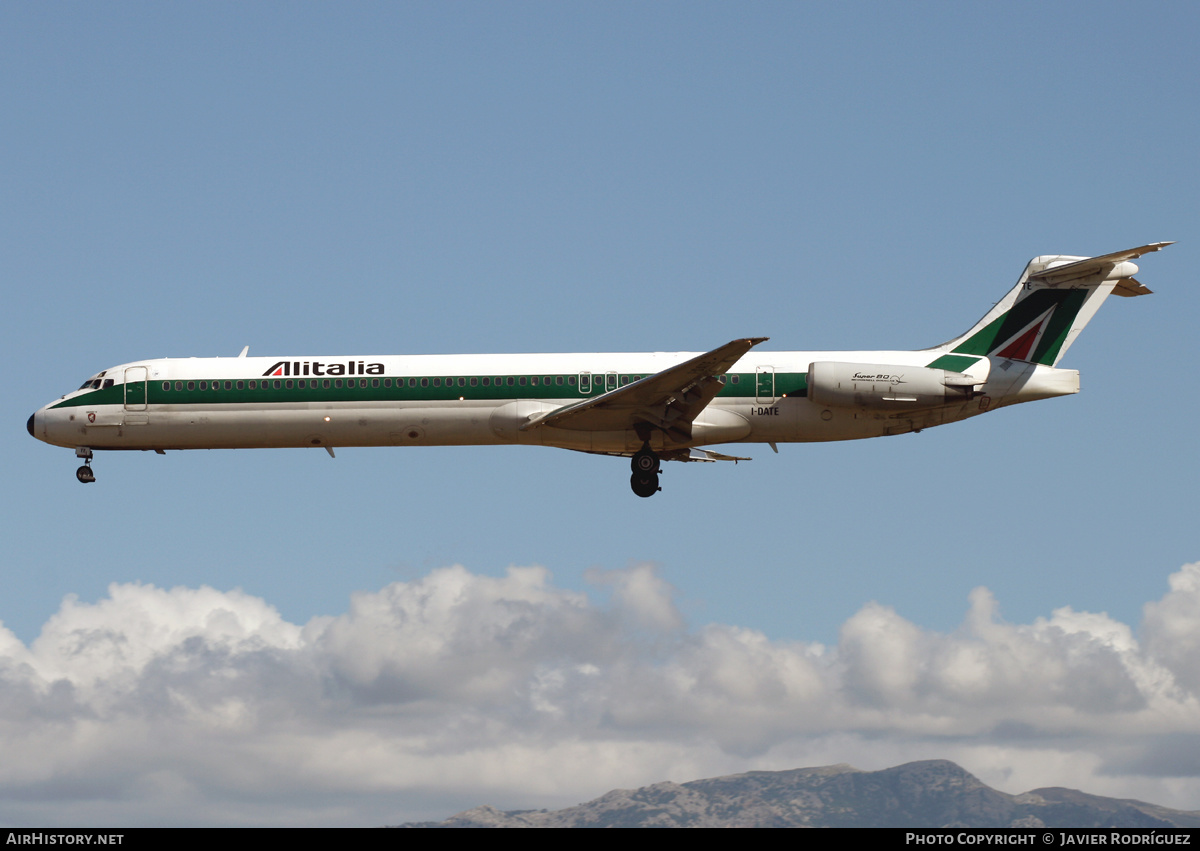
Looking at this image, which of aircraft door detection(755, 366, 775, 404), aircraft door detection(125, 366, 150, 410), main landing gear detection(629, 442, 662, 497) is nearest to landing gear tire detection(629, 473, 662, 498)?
main landing gear detection(629, 442, 662, 497)

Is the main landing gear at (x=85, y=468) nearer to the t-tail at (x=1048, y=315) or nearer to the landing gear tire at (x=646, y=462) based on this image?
the landing gear tire at (x=646, y=462)

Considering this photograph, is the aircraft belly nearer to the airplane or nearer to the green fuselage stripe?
the airplane

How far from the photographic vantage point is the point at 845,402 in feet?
117

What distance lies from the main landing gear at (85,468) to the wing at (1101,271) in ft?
89.6

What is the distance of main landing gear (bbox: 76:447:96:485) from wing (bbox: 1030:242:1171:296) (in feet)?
89.6

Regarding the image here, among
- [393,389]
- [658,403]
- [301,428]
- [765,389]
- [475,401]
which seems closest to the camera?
[658,403]

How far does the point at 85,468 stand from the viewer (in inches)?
1517

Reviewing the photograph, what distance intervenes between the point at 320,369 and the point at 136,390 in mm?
5329

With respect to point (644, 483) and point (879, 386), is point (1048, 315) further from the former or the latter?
point (644, 483)

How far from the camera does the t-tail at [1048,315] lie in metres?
37.1

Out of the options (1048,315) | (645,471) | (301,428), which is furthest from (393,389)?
(1048,315)

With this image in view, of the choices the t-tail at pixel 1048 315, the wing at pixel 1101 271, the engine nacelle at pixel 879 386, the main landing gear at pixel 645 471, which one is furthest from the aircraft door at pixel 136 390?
the wing at pixel 1101 271

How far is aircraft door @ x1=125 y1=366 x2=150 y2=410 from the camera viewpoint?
3769cm
